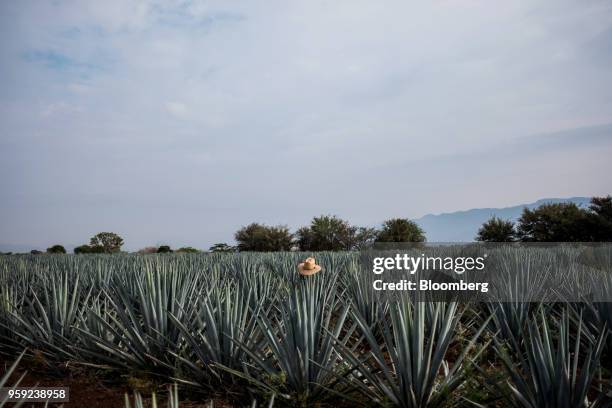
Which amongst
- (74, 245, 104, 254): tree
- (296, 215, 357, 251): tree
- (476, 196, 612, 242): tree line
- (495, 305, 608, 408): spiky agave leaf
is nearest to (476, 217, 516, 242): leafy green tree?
(476, 196, 612, 242): tree line

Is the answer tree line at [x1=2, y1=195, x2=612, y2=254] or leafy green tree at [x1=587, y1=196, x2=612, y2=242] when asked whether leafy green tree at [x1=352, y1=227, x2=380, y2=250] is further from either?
leafy green tree at [x1=587, y1=196, x2=612, y2=242]

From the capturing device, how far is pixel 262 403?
3096 millimetres

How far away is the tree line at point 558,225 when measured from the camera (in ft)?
105

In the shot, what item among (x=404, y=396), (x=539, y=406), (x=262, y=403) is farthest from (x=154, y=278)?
(x=539, y=406)

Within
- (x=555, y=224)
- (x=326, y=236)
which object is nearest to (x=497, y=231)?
(x=555, y=224)

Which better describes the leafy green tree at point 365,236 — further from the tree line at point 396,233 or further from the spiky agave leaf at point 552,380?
the spiky agave leaf at point 552,380

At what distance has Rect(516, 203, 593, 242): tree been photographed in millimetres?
32844

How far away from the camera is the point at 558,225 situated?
3425 cm

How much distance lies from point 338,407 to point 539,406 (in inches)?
46.0

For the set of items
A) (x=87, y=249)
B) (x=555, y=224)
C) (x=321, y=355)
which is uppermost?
(x=555, y=224)

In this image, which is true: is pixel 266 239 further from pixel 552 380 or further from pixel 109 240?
pixel 552 380

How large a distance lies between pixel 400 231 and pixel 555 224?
10971mm

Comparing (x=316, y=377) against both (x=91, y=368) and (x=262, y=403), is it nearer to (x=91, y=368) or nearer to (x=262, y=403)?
(x=262, y=403)

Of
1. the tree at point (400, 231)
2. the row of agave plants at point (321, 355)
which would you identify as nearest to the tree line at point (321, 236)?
the tree at point (400, 231)
